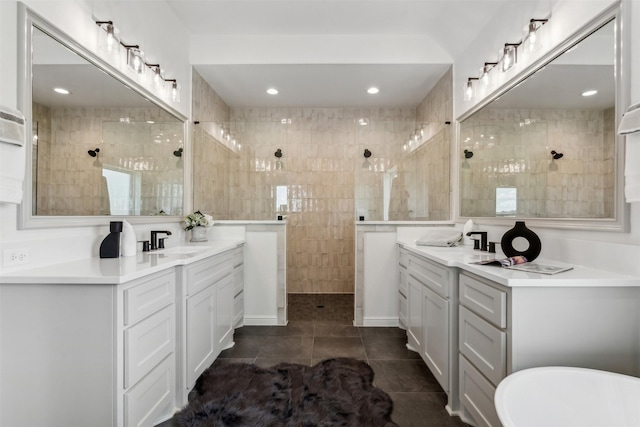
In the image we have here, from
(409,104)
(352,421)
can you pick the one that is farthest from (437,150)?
(352,421)

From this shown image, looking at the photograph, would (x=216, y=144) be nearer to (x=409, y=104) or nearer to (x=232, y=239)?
(x=232, y=239)

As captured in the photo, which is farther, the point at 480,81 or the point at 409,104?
the point at 409,104

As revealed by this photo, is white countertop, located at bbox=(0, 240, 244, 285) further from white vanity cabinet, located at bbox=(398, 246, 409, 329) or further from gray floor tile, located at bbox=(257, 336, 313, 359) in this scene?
white vanity cabinet, located at bbox=(398, 246, 409, 329)

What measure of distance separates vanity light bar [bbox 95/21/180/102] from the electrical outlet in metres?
1.42

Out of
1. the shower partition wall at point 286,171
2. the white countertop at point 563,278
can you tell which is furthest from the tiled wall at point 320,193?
the white countertop at point 563,278

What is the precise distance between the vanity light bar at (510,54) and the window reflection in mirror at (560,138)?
8.5 inches

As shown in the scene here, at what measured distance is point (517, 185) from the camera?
7.10ft

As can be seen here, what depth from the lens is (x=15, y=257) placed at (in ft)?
4.51

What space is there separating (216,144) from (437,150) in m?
2.70

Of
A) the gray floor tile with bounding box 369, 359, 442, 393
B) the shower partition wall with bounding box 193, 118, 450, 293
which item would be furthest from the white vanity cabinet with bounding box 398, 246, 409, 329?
the shower partition wall with bounding box 193, 118, 450, 293

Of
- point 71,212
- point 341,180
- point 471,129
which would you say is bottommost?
point 71,212

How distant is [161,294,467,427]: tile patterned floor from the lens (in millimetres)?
1853

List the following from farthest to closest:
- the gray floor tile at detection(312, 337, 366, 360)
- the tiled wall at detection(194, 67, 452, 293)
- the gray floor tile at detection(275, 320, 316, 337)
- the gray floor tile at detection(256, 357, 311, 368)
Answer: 1. the tiled wall at detection(194, 67, 452, 293)
2. the gray floor tile at detection(275, 320, 316, 337)
3. the gray floor tile at detection(312, 337, 366, 360)
4. the gray floor tile at detection(256, 357, 311, 368)

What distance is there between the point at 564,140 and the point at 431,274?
45.3 inches
